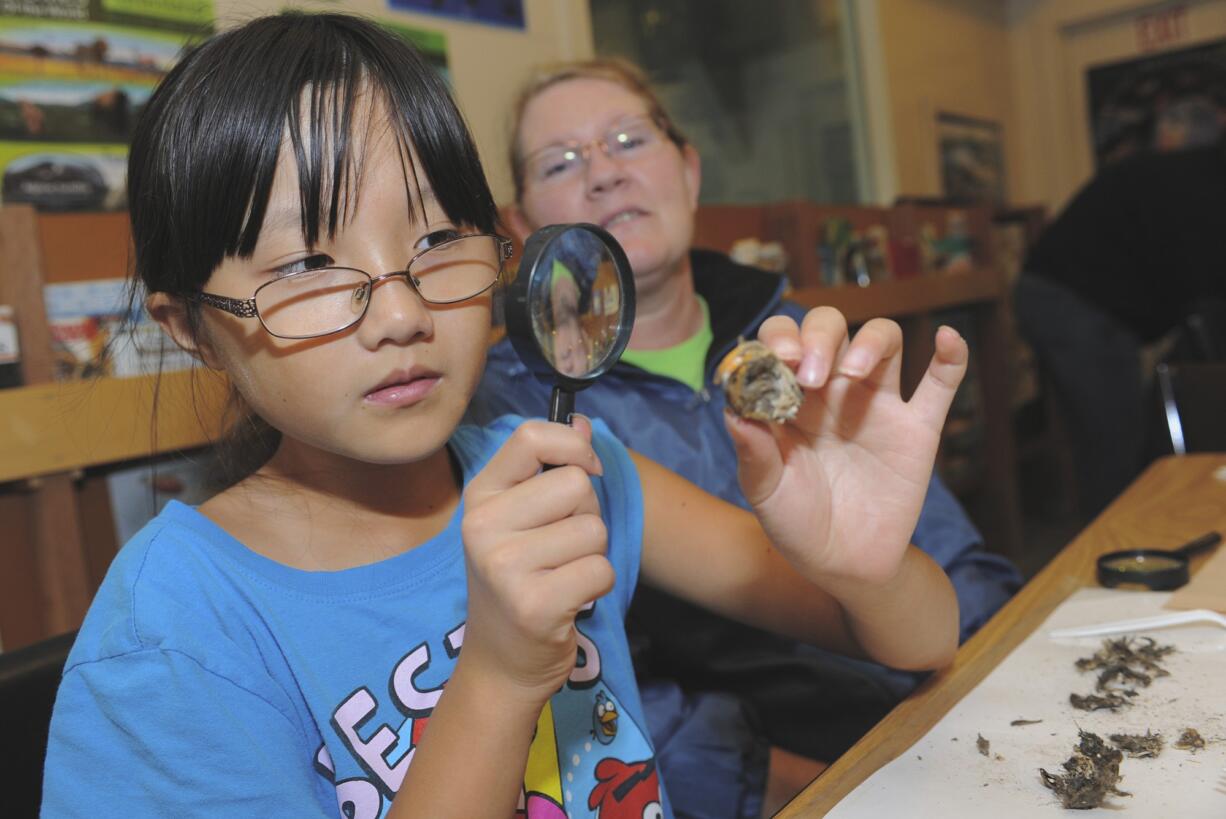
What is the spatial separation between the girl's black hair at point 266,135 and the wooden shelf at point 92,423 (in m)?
0.50

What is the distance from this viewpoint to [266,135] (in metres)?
0.82

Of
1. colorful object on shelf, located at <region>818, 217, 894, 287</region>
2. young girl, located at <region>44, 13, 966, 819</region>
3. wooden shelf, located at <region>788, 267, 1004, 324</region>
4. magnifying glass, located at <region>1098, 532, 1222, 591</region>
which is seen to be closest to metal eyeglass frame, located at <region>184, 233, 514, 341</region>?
young girl, located at <region>44, 13, 966, 819</region>

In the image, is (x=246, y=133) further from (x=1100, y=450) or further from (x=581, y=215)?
(x=1100, y=450)

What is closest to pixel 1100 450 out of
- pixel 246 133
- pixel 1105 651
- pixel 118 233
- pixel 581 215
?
pixel 581 215

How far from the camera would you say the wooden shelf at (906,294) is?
3.01 metres

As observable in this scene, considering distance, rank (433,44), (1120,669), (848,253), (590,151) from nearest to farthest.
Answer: (1120,669)
(590,151)
(433,44)
(848,253)

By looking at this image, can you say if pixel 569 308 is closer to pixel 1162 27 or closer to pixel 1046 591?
pixel 1046 591

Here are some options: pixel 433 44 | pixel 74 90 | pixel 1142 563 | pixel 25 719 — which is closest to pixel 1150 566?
pixel 1142 563

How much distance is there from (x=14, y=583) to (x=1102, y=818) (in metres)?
1.55

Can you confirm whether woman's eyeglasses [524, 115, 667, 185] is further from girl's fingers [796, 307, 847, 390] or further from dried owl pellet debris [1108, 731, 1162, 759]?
dried owl pellet debris [1108, 731, 1162, 759]

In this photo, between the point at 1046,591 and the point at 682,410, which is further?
the point at 682,410

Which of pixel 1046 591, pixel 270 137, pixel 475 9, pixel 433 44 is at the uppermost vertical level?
pixel 475 9

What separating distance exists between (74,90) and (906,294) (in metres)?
2.61

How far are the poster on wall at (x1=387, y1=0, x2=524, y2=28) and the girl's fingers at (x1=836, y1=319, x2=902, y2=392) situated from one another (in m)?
1.98
